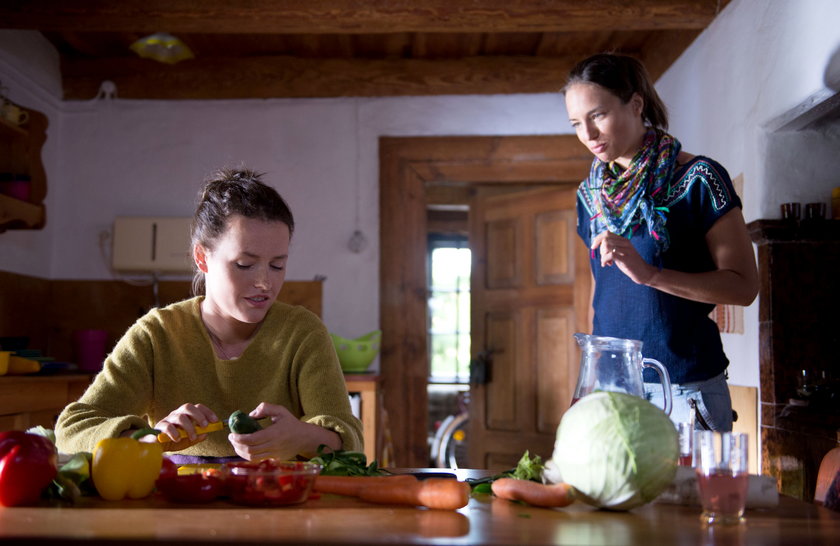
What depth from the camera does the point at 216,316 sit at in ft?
6.48

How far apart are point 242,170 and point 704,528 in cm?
138

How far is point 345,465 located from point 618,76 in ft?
3.67

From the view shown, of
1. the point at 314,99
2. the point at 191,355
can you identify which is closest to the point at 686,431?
the point at 191,355

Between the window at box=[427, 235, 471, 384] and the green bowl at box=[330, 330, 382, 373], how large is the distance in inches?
151

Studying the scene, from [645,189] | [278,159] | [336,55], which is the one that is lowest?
[645,189]

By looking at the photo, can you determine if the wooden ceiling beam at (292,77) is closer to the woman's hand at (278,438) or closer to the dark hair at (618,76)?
the dark hair at (618,76)

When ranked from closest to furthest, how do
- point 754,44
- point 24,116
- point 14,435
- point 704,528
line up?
point 704,528 → point 14,435 → point 754,44 → point 24,116

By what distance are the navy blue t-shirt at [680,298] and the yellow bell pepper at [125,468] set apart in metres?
1.09

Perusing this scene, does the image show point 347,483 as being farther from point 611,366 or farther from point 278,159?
point 278,159

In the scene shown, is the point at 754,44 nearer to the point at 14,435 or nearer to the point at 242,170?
the point at 242,170

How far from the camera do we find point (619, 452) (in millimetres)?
1169

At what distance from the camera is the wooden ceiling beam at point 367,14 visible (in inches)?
149

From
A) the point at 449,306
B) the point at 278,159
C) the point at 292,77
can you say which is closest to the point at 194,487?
the point at 278,159

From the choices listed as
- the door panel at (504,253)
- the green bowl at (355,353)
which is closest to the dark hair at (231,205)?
the green bowl at (355,353)
